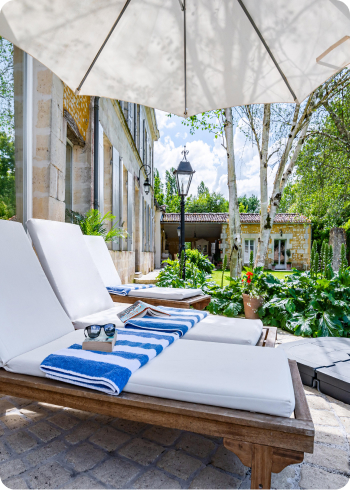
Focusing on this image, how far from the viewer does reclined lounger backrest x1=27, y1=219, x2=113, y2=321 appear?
Result: 8.16 feet

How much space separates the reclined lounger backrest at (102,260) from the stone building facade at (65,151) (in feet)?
1.52

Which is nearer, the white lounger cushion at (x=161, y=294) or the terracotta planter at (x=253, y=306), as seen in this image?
the white lounger cushion at (x=161, y=294)

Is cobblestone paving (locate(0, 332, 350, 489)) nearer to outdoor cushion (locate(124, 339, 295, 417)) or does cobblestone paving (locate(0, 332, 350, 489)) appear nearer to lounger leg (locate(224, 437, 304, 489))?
lounger leg (locate(224, 437, 304, 489))

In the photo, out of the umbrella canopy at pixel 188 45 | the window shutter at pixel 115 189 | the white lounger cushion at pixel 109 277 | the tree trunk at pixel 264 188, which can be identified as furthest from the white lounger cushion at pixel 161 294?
the tree trunk at pixel 264 188

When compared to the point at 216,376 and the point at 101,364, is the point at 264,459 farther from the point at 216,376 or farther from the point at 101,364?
the point at 101,364

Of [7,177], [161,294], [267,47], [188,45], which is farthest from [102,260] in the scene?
[267,47]

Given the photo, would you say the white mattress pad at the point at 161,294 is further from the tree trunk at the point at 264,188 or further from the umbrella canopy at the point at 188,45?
the tree trunk at the point at 264,188

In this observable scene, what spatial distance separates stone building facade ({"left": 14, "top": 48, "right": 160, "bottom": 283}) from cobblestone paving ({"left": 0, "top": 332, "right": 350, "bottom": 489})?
2117 mm

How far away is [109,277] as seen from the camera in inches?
147

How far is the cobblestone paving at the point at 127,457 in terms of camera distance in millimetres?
1359

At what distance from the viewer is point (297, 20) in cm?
197

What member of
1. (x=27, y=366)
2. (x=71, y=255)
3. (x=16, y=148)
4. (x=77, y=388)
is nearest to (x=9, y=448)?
(x=27, y=366)

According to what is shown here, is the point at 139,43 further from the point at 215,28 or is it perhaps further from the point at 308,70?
the point at 308,70

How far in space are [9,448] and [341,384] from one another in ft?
6.76
